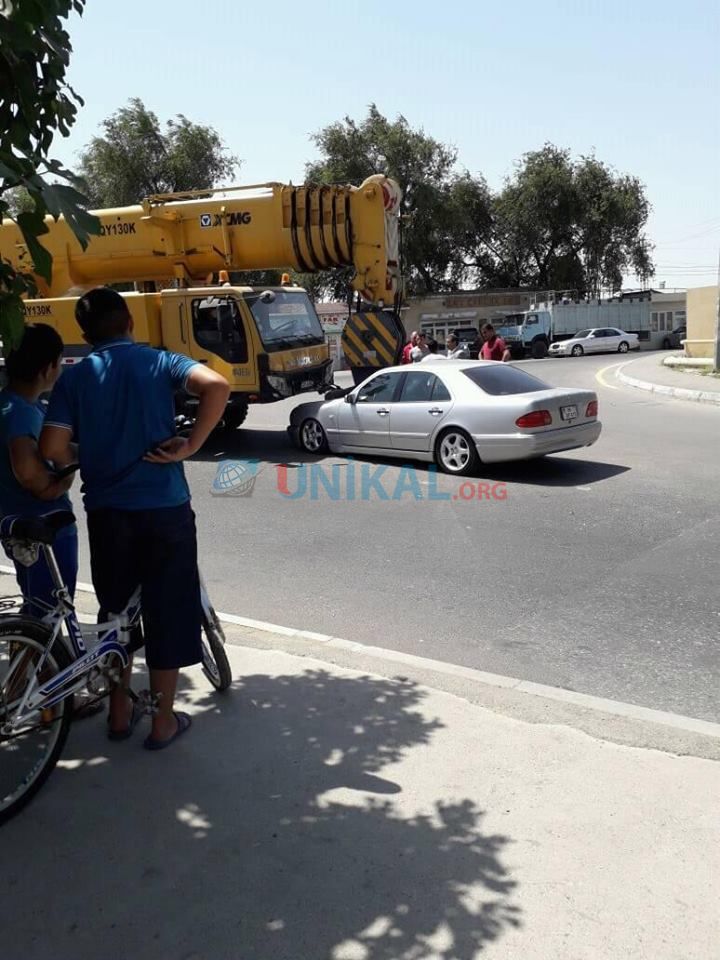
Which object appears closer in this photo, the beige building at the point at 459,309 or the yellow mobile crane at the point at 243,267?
the yellow mobile crane at the point at 243,267

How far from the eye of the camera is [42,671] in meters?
3.21

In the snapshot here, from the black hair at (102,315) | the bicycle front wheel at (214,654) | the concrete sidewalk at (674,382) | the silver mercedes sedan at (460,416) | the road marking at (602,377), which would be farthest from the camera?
the road marking at (602,377)

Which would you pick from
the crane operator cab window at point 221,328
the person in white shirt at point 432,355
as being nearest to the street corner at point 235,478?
the crane operator cab window at point 221,328

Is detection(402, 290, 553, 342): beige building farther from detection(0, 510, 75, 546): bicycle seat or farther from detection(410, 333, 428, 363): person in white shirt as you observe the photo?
detection(0, 510, 75, 546): bicycle seat

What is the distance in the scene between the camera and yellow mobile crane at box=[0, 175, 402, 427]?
→ 38.8 ft

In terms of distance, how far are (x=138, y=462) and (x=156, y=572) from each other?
46cm

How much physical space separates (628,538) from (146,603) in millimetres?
4723

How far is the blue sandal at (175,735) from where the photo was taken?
367cm

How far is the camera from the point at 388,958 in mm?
2420

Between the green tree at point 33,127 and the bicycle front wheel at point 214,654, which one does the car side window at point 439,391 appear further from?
the green tree at point 33,127

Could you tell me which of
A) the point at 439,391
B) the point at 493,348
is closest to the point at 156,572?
the point at 439,391

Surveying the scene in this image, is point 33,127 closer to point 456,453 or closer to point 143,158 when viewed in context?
point 456,453

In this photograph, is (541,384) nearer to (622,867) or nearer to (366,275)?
(366,275)

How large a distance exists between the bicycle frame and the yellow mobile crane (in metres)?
8.41
